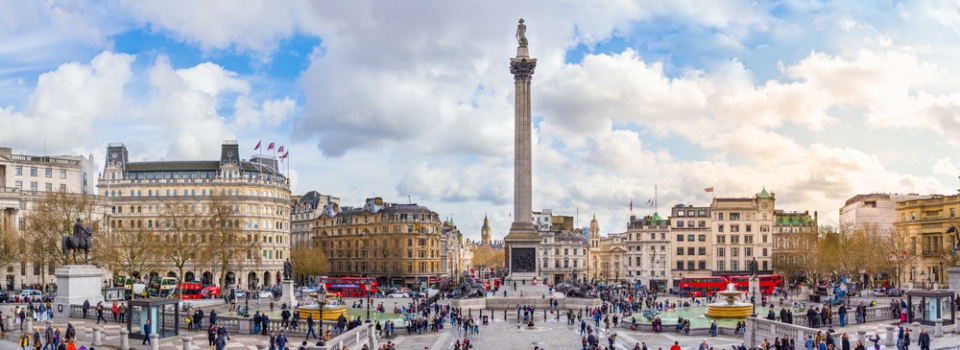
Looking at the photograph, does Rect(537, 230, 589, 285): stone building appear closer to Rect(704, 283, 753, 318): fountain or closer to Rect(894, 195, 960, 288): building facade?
Rect(894, 195, 960, 288): building facade

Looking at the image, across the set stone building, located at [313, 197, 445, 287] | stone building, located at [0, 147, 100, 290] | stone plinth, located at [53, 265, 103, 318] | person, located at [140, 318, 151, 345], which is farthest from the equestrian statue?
stone building, located at [313, 197, 445, 287]

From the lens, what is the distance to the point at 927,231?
87625mm

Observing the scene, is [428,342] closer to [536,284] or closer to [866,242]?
[536,284]

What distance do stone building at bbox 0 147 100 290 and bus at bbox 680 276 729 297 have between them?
66.2 meters

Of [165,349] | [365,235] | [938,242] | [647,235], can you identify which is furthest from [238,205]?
[938,242]

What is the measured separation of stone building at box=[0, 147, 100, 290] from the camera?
279ft

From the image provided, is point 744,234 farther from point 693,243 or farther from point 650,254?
point 650,254

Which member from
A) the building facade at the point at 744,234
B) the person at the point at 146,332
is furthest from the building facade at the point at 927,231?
the person at the point at 146,332

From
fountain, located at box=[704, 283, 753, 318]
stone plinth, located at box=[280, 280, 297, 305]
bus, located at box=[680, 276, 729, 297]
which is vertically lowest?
bus, located at box=[680, 276, 729, 297]

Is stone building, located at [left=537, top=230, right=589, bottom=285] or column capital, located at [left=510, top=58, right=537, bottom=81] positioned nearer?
column capital, located at [left=510, top=58, right=537, bottom=81]

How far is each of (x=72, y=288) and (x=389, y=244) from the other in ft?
239

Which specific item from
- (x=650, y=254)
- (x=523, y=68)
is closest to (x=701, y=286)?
(x=523, y=68)

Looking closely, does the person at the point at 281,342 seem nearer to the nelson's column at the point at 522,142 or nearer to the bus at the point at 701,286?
the nelson's column at the point at 522,142

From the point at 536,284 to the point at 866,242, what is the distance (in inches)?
1511
